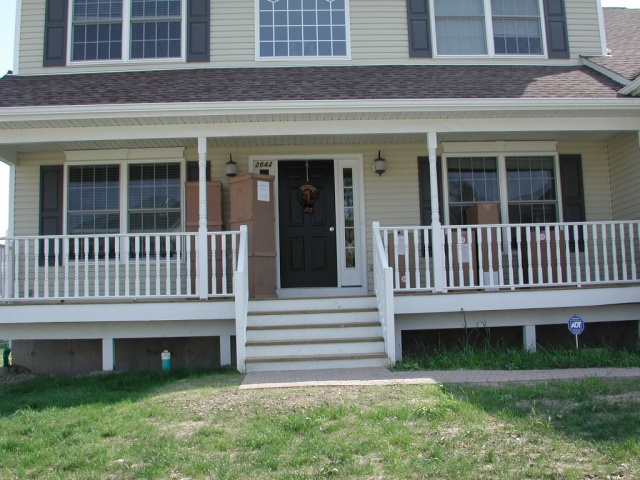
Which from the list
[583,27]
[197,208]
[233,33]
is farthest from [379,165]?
[583,27]

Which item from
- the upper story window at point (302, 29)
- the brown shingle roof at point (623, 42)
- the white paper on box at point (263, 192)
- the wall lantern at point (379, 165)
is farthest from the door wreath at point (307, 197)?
the brown shingle roof at point (623, 42)

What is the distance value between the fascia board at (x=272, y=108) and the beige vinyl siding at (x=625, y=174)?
145cm

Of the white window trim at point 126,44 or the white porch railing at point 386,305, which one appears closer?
the white porch railing at point 386,305

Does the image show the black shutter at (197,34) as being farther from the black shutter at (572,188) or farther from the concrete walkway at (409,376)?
the black shutter at (572,188)

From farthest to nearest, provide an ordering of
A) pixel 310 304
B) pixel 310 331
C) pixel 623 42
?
pixel 623 42
pixel 310 304
pixel 310 331

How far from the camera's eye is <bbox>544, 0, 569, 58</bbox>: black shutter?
1011 cm

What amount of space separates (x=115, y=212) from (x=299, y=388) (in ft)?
16.0

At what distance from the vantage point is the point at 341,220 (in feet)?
31.2

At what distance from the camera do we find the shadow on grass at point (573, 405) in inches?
168

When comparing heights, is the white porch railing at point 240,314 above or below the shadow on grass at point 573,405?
above

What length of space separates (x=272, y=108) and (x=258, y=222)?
5.29 feet

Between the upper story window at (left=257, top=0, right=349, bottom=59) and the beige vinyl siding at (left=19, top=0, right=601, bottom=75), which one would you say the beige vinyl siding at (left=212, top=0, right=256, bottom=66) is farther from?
the upper story window at (left=257, top=0, right=349, bottom=59)

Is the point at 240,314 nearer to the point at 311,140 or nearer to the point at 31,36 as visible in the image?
the point at 311,140

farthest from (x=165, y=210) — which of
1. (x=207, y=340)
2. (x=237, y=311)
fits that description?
(x=237, y=311)
